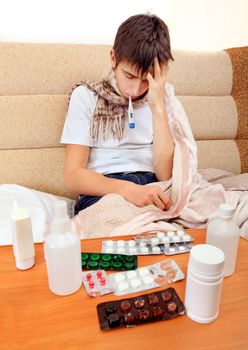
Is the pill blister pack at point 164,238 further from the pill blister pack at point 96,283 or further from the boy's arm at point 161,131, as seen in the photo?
the boy's arm at point 161,131

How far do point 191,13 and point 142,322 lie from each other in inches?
61.4

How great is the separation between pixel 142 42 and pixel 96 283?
2.25ft

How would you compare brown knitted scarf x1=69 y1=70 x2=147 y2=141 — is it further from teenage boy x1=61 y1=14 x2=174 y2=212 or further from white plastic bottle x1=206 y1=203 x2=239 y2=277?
white plastic bottle x1=206 y1=203 x2=239 y2=277

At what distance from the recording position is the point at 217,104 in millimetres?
1334

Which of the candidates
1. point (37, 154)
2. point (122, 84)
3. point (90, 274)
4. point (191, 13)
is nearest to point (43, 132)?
point (37, 154)

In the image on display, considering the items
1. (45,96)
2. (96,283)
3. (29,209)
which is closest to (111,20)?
(45,96)

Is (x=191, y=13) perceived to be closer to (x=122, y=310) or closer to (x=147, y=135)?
(x=147, y=135)

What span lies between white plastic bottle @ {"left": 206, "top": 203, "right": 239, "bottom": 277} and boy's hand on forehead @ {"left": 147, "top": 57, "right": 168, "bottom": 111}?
0.56 metres

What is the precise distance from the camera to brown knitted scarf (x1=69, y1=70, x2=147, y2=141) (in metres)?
0.99

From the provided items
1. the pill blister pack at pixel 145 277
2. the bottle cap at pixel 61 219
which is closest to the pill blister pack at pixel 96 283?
the pill blister pack at pixel 145 277

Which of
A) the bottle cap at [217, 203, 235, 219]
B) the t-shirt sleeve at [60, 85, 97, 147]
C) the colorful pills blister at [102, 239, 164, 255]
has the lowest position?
the colorful pills blister at [102, 239, 164, 255]

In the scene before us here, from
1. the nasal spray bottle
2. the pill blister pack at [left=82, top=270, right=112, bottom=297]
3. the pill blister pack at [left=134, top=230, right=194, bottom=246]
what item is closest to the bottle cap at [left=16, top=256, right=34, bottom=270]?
the pill blister pack at [left=82, top=270, right=112, bottom=297]

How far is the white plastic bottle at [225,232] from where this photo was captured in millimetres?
493

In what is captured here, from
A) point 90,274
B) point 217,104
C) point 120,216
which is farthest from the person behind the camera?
point 217,104
